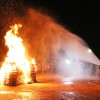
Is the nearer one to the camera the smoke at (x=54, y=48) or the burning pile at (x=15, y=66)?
the burning pile at (x=15, y=66)

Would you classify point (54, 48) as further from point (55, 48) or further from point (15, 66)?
point (15, 66)

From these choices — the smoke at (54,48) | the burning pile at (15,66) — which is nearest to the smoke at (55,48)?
the smoke at (54,48)

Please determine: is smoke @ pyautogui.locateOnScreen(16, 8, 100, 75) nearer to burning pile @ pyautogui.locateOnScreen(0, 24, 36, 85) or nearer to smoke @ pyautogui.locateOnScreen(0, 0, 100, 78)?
smoke @ pyautogui.locateOnScreen(0, 0, 100, 78)

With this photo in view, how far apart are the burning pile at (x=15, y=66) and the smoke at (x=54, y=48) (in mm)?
9513

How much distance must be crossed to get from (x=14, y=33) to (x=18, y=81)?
5.06 meters

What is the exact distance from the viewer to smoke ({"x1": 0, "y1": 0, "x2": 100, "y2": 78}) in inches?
1543

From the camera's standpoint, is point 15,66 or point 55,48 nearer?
point 15,66

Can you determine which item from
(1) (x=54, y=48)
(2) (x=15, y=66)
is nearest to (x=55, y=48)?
(1) (x=54, y=48)

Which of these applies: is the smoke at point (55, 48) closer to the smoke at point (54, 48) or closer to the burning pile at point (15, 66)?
the smoke at point (54, 48)

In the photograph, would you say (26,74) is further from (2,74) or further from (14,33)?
(14,33)

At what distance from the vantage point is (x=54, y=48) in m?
49.6

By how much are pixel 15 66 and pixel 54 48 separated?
26.1m

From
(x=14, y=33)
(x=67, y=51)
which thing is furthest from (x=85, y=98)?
(x=67, y=51)

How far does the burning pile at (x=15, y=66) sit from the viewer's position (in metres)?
23.5
